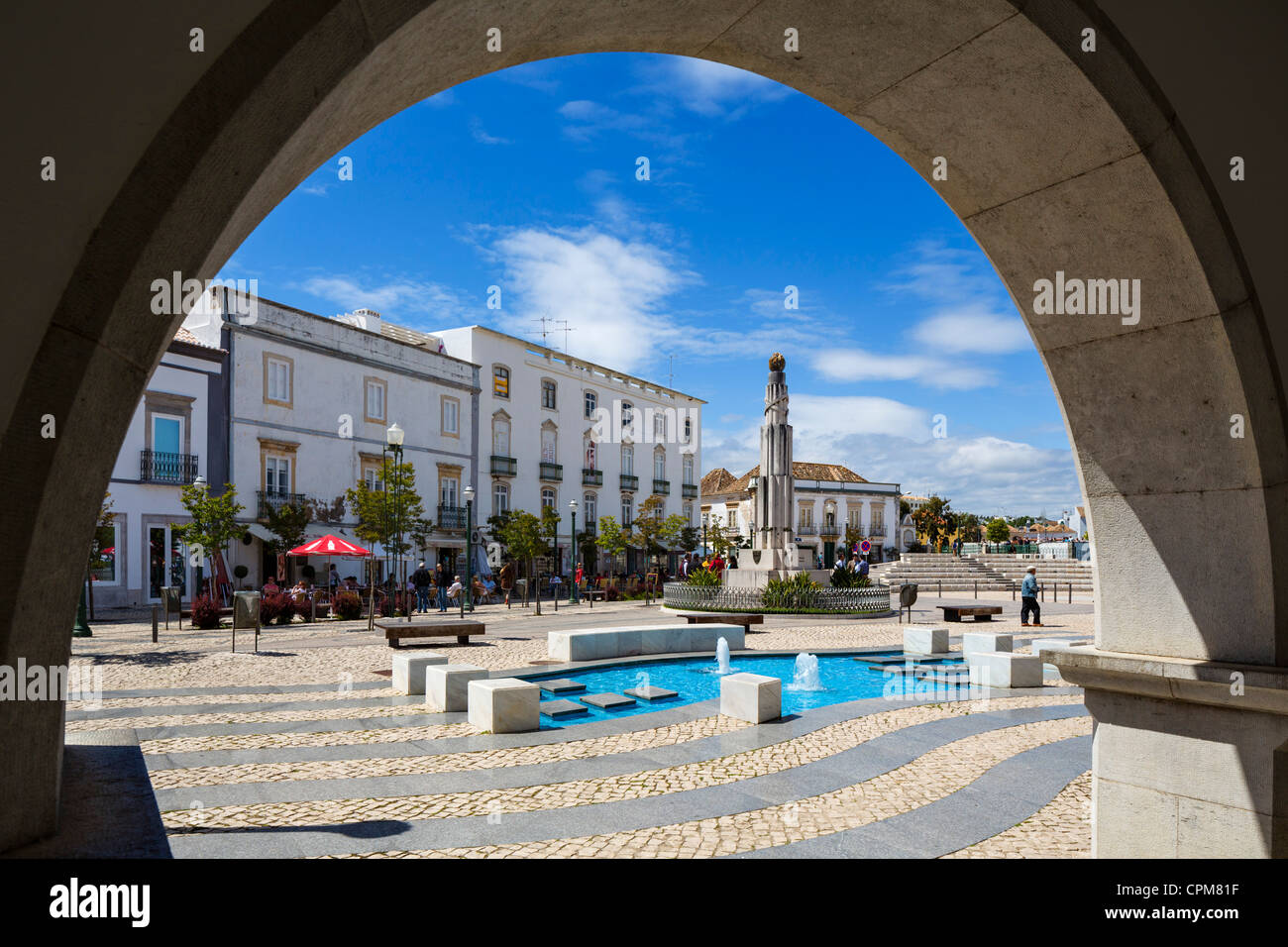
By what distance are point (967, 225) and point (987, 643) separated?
1109cm

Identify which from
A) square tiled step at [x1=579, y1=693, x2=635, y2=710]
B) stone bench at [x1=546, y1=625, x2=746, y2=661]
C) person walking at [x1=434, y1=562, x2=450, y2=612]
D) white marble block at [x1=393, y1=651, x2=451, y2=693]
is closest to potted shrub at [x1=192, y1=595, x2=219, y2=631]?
person walking at [x1=434, y1=562, x2=450, y2=612]

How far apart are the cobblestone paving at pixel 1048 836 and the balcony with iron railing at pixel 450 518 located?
35.7m

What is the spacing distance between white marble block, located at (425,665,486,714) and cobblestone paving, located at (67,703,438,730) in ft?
0.53

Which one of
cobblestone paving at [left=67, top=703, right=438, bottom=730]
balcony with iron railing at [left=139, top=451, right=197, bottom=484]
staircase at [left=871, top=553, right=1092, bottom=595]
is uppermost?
balcony with iron railing at [left=139, top=451, right=197, bottom=484]

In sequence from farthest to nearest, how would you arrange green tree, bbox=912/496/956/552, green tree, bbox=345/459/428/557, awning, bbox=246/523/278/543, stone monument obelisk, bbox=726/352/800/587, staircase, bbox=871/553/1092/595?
green tree, bbox=912/496/956/552 < staircase, bbox=871/553/1092/595 < awning, bbox=246/523/278/543 < green tree, bbox=345/459/428/557 < stone monument obelisk, bbox=726/352/800/587

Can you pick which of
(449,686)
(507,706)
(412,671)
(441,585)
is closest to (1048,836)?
(507,706)

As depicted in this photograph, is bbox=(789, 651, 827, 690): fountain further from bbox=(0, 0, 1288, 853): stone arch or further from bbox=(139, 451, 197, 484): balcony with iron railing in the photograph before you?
bbox=(139, 451, 197, 484): balcony with iron railing

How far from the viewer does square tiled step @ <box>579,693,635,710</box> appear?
991 centimetres

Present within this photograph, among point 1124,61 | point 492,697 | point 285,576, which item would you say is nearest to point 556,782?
point 492,697

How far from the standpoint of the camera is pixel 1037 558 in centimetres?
4812

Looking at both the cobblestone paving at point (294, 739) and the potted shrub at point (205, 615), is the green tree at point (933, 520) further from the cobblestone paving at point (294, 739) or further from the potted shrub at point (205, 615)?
the cobblestone paving at point (294, 739)

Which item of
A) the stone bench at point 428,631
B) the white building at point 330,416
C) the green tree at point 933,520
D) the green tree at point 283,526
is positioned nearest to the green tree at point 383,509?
the green tree at point 283,526

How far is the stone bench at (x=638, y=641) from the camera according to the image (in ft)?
45.2
